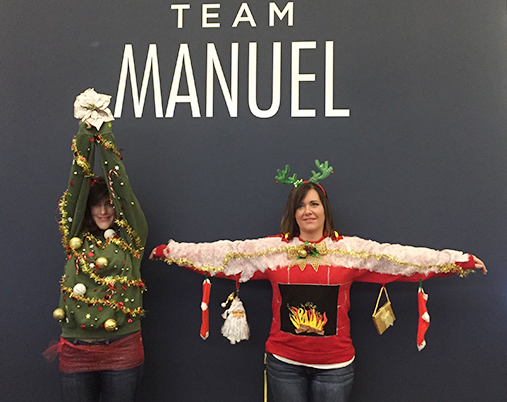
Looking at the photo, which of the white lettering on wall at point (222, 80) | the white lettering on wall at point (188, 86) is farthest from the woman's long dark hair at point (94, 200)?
the white lettering on wall at point (222, 80)

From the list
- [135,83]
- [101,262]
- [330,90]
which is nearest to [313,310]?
[101,262]

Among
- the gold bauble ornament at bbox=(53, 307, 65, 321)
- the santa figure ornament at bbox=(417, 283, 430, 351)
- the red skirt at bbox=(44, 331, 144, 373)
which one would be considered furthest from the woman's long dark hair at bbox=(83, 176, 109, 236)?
the santa figure ornament at bbox=(417, 283, 430, 351)

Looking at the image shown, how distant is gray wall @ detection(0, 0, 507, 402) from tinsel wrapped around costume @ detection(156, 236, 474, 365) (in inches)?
13.4

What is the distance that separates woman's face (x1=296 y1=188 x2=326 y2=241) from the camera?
228 cm

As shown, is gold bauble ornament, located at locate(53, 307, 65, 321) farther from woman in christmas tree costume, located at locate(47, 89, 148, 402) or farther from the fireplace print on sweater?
the fireplace print on sweater

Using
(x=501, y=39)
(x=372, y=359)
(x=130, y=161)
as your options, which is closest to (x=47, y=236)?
(x=130, y=161)

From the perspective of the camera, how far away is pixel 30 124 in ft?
9.23

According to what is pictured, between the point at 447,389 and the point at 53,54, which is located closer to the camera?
the point at 447,389

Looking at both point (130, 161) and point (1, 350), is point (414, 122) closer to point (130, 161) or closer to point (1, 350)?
point (130, 161)

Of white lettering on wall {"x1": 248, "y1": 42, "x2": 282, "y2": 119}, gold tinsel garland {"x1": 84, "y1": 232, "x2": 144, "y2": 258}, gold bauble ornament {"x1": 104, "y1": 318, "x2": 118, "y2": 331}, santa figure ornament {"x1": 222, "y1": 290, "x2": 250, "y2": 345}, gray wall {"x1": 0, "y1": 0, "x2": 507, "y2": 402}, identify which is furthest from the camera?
white lettering on wall {"x1": 248, "y1": 42, "x2": 282, "y2": 119}

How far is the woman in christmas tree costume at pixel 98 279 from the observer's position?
7.12 ft

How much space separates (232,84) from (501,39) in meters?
1.60

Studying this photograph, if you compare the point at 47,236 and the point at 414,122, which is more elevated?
the point at 414,122

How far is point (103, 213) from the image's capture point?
7.56 feet
